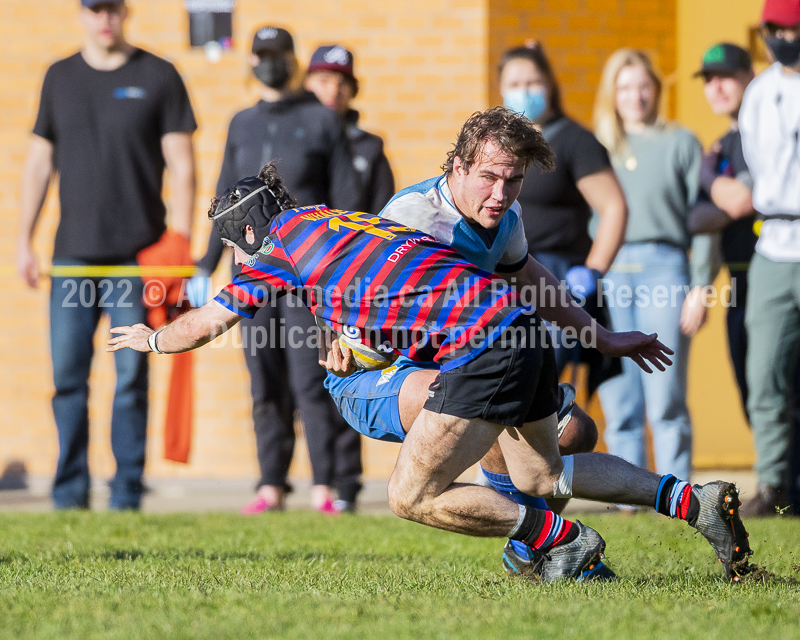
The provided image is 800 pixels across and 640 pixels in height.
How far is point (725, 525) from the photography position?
13.4 feet

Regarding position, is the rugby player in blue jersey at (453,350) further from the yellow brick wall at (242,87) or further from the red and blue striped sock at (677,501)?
the yellow brick wall at (242,87)

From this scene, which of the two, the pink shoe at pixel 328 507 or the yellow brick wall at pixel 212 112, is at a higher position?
the yellow brick wall at pixel 212 112

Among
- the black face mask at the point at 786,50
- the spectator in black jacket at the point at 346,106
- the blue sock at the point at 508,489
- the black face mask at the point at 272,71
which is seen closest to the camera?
the blue sock at the point at 508,489

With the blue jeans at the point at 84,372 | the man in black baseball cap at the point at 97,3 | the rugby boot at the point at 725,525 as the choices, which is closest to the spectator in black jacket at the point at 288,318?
the blue jeans at the point at 84,372

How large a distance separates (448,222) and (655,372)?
304 centimetres

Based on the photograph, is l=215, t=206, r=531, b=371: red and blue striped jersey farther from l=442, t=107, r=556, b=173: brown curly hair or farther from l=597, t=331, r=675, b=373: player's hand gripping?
l=597, t=331, r=675, b=373: player's hand gripping

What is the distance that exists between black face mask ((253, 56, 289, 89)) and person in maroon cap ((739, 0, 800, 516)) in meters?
2.88

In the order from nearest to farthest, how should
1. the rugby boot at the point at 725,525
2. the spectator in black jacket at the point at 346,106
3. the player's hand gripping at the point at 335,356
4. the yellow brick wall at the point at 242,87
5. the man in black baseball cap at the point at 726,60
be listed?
the rugby boot at the point at 725,525, the player's hand gripping at the point at 335,356, the man in black baseball cap at the point at 726,60, the spectator in black jacket at the point at 346,106, the yellow brick wall at the point at 242,87

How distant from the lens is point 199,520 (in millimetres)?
6430

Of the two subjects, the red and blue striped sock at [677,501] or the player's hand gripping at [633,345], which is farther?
the player's hand gripping at [633,345]

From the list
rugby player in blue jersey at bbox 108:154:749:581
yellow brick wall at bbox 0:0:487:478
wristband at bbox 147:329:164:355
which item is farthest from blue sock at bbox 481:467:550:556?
yellow brick wall at bbox 0:0:487:478

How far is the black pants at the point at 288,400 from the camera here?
6859mm

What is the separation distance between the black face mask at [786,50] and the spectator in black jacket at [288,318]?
264cm

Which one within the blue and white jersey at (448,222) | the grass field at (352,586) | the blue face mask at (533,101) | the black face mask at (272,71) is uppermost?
the black face mask at (272,71)
